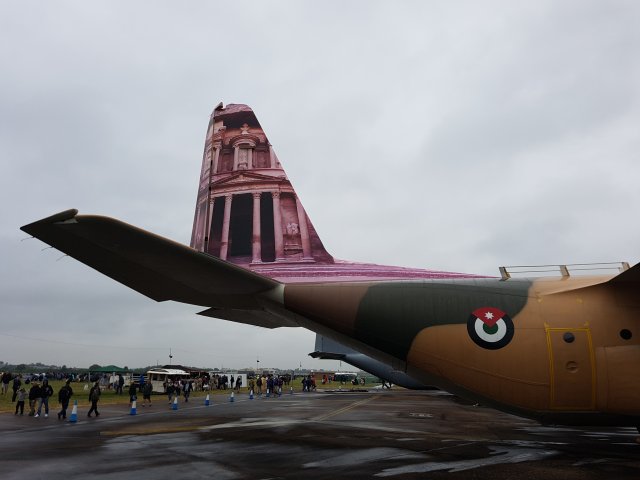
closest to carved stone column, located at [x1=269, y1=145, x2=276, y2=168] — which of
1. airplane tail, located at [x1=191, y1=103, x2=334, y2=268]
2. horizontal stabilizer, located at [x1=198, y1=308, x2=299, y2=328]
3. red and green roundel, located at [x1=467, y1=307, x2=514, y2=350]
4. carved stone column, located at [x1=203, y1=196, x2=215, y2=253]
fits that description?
airplane tail, located at [x1=191, y1=103, x2=334, y2=268]

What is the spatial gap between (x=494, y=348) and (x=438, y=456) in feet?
9.77

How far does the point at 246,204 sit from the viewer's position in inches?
521

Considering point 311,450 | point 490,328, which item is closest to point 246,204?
point 311,450

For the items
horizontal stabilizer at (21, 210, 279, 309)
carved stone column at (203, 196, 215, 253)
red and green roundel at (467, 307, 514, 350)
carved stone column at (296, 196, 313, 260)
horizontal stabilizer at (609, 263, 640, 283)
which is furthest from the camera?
carved stone column at (296, 196, 313, 260)

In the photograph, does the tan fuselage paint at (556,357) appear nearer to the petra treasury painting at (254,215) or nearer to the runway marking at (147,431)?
the petra treasury painting at (254,215)

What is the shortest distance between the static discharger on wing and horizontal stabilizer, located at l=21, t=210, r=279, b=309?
36 mm

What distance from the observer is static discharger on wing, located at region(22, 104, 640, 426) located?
32.5 feet

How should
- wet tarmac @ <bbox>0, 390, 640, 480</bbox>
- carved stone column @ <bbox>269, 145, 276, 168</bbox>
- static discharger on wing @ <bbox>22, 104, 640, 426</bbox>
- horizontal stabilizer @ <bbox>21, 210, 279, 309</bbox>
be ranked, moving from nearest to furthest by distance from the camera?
horizontal stabilizer @ <bbox>21, 210, 279, 309</bbox>, wet tarmac @ <bbox>0, 390, 640, 480</bbox>, static discharger on wing @ <bbox>22, 104, 640, 426</bbox>, carved stone column @ <bbox>269, 145, 276, 168</bbox>

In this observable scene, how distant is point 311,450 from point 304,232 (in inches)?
233

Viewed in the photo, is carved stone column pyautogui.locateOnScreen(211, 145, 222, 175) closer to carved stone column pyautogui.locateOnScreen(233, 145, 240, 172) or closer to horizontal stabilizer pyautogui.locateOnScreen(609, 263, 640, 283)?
carved stone column pyautogui.locateOnScreen(233, 145, 240, 172)

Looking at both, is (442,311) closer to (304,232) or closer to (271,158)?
(304,232)

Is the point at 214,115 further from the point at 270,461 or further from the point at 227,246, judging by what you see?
the point at 270,461

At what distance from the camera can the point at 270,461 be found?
1055 cm

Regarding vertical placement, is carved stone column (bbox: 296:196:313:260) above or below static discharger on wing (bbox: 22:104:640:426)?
above
